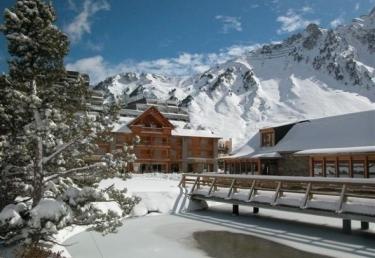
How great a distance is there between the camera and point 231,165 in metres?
42.5

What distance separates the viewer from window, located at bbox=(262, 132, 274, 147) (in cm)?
3836

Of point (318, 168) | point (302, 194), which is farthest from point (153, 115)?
point (302, 194)

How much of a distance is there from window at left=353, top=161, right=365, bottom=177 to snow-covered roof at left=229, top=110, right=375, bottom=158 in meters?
0.96

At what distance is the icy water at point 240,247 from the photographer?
13953 millimetres

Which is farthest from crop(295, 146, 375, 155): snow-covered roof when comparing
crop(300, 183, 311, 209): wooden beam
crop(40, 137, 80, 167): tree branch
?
crop(40, 137, 80, 167): tree branch

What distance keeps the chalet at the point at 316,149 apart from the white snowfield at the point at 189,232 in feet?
25.9

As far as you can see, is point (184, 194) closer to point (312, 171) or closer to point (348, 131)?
point (312, 171)

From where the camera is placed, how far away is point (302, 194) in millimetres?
19109

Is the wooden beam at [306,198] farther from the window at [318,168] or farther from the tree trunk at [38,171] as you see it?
the window at [318,168]

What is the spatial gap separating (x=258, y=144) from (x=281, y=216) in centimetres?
1921

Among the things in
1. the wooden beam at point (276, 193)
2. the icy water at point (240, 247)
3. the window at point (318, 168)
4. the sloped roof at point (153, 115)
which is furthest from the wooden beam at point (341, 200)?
the sloped roof at point (153, 115)

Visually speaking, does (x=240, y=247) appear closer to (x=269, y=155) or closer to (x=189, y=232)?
(x=189, y=232)

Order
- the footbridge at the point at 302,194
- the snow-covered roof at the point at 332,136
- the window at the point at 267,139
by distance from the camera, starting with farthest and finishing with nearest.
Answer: the window at the point at 267,139, the snow-covered roof at the point at 332,136, the footbridge at the point at 302,194

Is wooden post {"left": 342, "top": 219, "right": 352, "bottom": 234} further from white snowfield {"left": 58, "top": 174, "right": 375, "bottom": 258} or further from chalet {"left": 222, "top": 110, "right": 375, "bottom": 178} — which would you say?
chalet {"left": 222, "top": 110, "right": 375, "bottom": 178}
